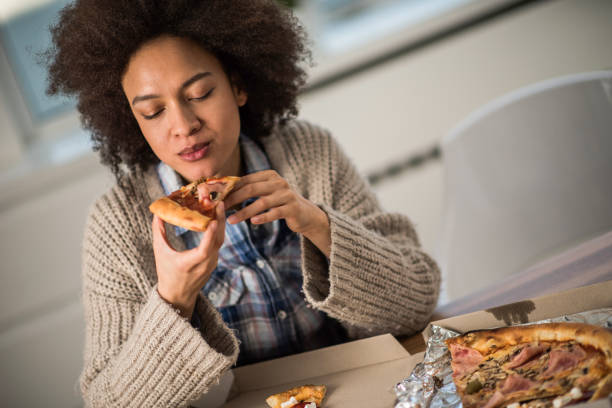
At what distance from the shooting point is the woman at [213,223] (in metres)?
1.04

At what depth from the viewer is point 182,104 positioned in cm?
111

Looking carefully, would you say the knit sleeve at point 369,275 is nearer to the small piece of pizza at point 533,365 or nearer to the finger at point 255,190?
the finger at point 255,190

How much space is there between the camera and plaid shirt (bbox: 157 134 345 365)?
1269 millimetres

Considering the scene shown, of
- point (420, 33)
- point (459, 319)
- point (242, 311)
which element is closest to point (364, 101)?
point (420, 33)

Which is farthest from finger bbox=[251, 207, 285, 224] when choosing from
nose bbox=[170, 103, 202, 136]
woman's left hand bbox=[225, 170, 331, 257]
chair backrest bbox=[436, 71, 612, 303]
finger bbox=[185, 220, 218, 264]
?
chair backrest bbox=[436, 71, 612, 303]

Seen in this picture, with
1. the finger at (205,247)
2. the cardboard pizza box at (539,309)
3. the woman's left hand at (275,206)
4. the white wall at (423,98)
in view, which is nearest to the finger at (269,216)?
the woman's left hand at (275,206)

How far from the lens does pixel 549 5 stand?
109 inches

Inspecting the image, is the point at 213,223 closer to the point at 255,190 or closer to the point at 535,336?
the point at 255,190

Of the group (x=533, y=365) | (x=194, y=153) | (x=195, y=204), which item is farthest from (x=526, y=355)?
(x=194, y=153)

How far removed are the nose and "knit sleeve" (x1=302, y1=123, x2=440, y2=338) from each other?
0.27 metres

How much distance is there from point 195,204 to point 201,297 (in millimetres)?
193

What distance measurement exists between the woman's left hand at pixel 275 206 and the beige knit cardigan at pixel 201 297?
0.03 metres

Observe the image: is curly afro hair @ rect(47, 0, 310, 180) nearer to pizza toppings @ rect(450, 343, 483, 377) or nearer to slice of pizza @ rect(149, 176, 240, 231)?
slice of pizza @ rect(149, 176, 240, 231)

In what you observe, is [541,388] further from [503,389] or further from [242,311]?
[242,311]
